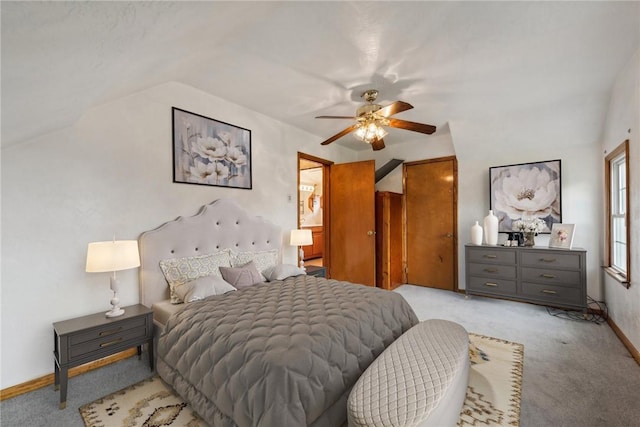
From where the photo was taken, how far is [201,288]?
7.70 feet

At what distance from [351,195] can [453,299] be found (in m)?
2.23

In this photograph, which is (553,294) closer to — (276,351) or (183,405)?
(276,351)

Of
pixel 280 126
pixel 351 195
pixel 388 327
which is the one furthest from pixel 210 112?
pixel 388 327

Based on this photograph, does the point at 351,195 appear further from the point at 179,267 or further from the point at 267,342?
the point at 267,342

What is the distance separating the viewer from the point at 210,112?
3096 millimetres

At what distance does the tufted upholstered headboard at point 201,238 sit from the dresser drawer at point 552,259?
329cm

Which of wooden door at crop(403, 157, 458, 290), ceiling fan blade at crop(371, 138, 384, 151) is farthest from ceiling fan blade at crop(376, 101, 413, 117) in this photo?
wooden door at crop(403, 157, 458, 290)

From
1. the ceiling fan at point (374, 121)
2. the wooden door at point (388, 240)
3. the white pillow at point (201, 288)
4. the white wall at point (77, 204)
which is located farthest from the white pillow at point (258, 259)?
the wooden door at point (388, 240)

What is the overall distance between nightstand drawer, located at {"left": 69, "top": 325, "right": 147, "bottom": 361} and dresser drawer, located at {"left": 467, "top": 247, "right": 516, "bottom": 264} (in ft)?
13.4

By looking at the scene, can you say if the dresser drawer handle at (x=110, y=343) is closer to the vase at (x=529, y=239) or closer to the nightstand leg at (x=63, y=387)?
the nightstand leg at (x=63, y=387)

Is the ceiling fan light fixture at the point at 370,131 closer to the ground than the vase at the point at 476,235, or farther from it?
farther from it

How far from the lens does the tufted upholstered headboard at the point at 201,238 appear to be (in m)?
2.51

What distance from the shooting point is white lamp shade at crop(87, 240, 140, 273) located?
2.01m

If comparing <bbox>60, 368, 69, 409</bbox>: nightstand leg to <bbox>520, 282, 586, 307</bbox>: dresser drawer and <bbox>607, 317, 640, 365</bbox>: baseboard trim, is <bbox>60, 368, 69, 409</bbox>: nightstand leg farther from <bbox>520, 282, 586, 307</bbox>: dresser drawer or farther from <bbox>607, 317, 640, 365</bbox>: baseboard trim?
<bbox>520, 282, 586, 307</bbox>: dresser drawer
